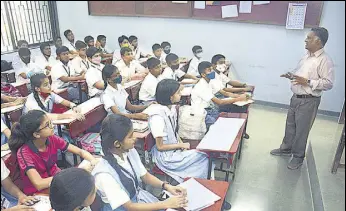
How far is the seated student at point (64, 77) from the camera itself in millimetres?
3752

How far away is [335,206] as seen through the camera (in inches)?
77.0

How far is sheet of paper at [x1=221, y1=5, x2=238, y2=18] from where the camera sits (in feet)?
14.8

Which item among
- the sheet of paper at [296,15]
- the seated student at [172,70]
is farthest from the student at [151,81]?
the sheet of paper at [296,15]

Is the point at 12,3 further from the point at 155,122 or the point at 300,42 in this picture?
the point at 300,42

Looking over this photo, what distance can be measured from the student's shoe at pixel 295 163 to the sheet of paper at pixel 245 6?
2.55m

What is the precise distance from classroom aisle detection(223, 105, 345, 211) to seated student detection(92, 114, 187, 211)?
112 cm

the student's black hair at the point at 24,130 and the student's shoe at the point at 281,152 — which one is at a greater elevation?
the student's black hair at the point at 24,130

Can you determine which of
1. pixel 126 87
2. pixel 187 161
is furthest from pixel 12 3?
pixel 187 161

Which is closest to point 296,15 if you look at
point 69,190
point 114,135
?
point 114,135

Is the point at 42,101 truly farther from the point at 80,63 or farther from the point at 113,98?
the point at 80,63

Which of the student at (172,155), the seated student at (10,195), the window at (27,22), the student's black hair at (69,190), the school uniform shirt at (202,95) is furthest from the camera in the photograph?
the window at (27,22)

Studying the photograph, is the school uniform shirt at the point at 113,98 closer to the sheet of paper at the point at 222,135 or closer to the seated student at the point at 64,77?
the sheet of paper at the point at 222,135

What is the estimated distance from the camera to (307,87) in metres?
2.62

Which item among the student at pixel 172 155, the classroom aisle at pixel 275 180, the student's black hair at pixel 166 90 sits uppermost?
the student's black hair at pixel 166 90
